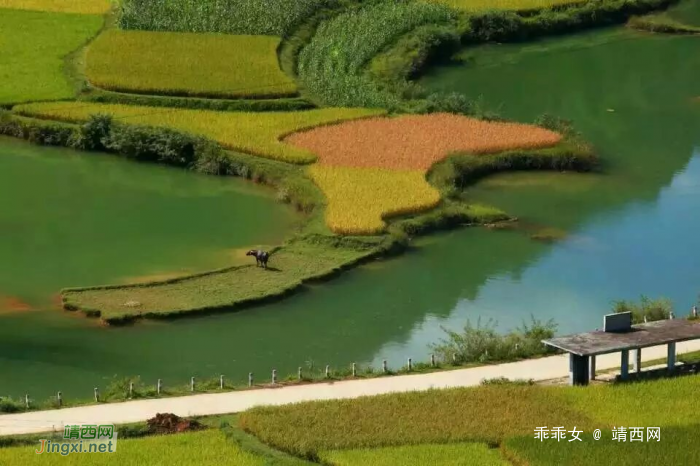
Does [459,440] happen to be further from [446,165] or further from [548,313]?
[446,165]

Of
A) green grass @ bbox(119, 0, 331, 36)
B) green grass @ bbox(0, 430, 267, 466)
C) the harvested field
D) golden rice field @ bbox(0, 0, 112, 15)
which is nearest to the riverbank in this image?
green grass @ bbox(0, 430, 267, 466)

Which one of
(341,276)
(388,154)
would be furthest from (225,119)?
(341,276)

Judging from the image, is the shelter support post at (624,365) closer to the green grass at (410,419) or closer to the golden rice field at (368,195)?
the green grass at (410,419)

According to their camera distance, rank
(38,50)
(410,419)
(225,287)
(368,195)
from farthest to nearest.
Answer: (38,50) < (368,195) < (225,287) < (410,419)

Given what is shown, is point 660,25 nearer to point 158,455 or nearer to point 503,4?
point 503,4

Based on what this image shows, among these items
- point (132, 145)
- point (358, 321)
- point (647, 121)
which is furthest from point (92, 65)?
point (358, 321)

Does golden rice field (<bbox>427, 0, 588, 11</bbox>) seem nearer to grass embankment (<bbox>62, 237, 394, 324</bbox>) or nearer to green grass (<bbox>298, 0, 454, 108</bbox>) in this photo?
green grass (<bbox>298, 0, 454, 108</bbox>)

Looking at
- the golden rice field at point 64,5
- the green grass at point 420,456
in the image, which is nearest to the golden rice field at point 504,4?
the golden rice field at point 64,5
